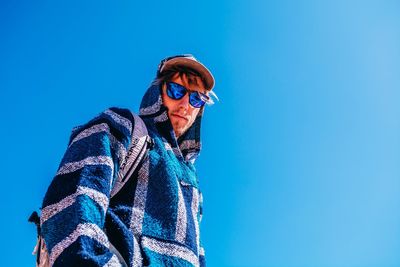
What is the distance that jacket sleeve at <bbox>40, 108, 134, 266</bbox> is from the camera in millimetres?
1494

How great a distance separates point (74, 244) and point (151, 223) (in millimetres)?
742

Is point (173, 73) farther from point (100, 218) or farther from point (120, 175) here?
point (100, 218)

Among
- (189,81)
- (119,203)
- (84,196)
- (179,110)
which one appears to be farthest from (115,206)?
(189,81)

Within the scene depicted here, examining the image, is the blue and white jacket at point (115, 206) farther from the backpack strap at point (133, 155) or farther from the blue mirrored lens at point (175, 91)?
the blue mirrored lens at point (175, 91)

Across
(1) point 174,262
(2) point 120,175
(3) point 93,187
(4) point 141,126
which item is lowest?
(1) point 174,262

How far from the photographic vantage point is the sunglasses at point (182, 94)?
11.0ft

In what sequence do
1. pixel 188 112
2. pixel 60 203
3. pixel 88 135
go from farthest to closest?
pixel 188 112
pixel 88 135
pixel 60 203

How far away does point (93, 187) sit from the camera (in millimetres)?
1726

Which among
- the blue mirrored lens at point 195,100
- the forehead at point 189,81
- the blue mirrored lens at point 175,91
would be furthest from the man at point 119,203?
the forehead at point 189,81

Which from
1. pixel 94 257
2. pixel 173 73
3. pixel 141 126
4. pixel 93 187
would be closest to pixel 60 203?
pixel 93 187

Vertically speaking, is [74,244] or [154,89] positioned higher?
[154,89]

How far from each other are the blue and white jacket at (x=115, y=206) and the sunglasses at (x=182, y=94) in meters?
0.63

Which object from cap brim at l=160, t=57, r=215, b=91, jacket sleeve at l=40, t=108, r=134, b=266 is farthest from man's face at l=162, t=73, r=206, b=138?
jacket sleeve at l=40, t=108, r=134, b=266

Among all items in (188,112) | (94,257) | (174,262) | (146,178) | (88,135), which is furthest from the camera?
(188,112)
